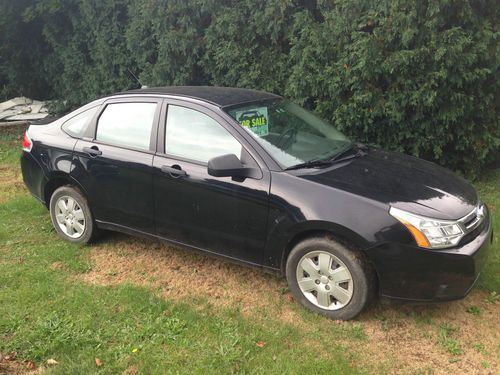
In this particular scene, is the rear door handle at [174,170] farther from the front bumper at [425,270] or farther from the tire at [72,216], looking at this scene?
the front bumper at [425,270]

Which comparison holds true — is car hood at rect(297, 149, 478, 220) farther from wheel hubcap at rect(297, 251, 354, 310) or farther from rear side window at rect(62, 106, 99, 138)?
rear side window at rect(62, 106, 99, 138)

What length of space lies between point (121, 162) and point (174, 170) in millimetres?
622

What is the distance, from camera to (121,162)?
168 inches

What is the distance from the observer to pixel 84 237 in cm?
478

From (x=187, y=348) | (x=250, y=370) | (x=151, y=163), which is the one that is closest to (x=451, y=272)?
(x=250, y=370)

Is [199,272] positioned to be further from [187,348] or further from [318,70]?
[318,70]

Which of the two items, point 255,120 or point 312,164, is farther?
point 255,120

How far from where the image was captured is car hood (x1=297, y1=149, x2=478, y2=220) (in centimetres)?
332

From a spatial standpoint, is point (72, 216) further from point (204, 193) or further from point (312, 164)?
point (312, 164)

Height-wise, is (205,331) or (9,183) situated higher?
(205,331)

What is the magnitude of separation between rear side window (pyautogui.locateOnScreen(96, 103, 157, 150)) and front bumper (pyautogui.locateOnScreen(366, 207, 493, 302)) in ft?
7.23

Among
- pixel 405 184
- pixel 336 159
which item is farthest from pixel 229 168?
pixel 405 184

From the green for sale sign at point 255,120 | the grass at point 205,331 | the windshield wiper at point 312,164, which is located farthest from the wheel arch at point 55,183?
the windshield wiper at point 312,164

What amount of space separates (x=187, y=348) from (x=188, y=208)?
45.4 inches
